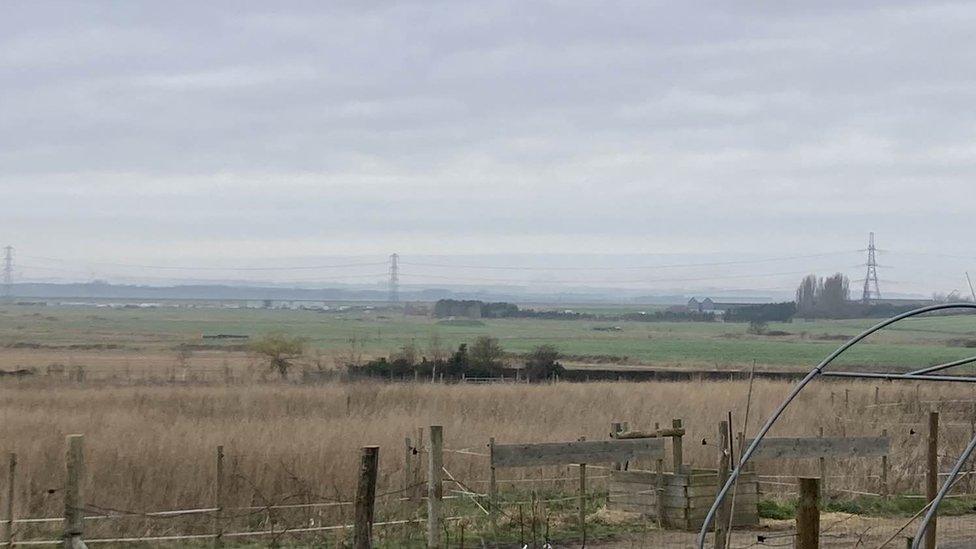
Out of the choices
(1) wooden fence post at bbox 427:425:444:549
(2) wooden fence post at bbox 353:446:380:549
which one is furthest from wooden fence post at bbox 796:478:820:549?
(1) wooden fence post at bbox 427:425:444:549

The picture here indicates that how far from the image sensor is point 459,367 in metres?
50.9

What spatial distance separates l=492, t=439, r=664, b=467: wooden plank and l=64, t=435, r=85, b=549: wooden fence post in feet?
20.2

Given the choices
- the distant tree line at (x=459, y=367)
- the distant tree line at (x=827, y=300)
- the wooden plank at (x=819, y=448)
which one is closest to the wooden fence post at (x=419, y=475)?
the wooden plank at (x=819, y=448)

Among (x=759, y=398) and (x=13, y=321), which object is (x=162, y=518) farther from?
(x=13, y=321)

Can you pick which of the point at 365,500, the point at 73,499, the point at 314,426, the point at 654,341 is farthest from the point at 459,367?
the point at 654,341

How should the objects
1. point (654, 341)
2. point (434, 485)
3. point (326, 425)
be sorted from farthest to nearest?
point (654, 341), point (326, 425), point (434, 485)

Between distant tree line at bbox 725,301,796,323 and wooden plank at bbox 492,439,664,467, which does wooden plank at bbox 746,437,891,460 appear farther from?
distant tree line at bbox 725,301,796,323

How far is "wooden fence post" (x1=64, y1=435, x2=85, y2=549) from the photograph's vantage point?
8.70m

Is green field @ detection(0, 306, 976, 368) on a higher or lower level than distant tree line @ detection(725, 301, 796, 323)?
lower

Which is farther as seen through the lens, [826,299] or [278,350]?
[826,299]

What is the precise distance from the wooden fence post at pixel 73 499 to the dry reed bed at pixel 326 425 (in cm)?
750

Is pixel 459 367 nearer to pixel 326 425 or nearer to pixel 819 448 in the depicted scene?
pixel 326 425

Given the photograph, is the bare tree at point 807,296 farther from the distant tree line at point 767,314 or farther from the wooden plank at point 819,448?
the wooden plank at point 819,448

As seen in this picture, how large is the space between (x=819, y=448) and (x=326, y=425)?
39.3 feet
